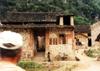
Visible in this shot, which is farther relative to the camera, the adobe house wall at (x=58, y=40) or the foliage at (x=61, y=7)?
the foliage at (x=61, y=7)

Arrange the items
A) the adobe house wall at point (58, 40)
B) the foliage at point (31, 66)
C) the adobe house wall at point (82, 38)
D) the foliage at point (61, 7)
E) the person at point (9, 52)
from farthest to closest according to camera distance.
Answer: the foliage at point (61, 7), the adobe house wall at point (82, 38), the adobe house wall at point (58, 40), the foliage at point (31, 66), the person at point (9, 52)

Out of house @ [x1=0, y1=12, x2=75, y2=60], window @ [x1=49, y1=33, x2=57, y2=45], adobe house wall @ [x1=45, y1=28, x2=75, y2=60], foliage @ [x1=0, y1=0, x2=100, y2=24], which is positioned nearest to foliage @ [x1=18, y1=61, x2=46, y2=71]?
house @ [x1=0, y1=12, x2=75, y2=60]

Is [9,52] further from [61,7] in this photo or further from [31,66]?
[61,7]

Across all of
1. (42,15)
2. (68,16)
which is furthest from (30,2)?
(68,16)

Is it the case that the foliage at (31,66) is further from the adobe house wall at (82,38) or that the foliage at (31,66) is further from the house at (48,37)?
the adobe house wall at (82,38)

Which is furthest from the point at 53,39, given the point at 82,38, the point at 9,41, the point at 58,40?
the point at 9,41

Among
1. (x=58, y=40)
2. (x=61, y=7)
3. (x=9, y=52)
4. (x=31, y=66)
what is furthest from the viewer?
(x=61, y=7)

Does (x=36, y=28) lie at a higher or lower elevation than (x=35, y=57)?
higher

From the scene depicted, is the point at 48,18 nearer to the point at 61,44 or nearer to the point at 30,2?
the point at 61,44

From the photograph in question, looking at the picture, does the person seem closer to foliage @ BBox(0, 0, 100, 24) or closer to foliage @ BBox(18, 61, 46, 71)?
foliage @ BBox(18, 61, 46, 71)

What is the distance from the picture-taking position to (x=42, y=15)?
135 feet

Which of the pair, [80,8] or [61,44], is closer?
[61,44]

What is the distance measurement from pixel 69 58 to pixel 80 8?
47.7 m

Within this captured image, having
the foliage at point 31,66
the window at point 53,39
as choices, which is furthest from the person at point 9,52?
the window at point 53,39
